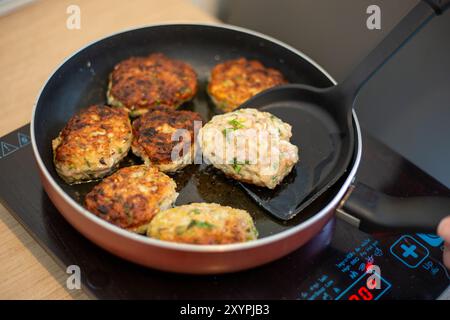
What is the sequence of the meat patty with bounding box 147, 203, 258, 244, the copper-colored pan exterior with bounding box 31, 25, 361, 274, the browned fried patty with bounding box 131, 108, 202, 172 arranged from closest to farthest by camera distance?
the copper-colored pan exterior with bounding box 31, 25, 361, 274
the meat patty with bounding box 147, 203, 258, 244
the browned fried patty with bounding box 131, 108, 202, 172

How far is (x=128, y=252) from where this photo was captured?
1.10m

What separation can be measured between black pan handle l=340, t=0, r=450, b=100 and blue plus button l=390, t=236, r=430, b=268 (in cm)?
44

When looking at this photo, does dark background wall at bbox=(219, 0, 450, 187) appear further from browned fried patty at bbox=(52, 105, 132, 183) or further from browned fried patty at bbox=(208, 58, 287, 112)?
browned fried patty at bbox=(52, 105, 132, 183)

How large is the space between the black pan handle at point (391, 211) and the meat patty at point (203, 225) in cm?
25

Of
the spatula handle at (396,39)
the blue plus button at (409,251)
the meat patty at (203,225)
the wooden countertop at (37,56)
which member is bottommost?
the wooden countertop at (37,56)

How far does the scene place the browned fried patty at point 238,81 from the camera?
5.26ft

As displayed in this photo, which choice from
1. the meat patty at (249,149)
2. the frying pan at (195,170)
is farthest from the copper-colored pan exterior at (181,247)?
the meat patty at (249,149)

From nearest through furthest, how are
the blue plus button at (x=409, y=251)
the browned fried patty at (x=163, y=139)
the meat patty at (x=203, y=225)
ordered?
the meat patty at (x=203, y=225) → the blue plus button at (x=409, y=251) → the browned fried patty at (x=163, y=139)

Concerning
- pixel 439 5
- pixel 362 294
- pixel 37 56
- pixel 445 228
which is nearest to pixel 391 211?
pixel 445 228

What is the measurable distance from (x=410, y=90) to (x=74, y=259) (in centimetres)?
121

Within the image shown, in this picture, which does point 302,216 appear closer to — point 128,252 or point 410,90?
point 128,252

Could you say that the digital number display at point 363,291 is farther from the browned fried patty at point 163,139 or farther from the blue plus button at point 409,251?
the browned fried patty at point 163,139

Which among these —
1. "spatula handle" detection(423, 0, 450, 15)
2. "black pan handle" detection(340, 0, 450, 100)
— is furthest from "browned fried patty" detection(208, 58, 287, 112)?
"spatula handle" detection(423, 0, 450, 15)

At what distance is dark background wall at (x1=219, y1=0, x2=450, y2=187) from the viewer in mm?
1530
